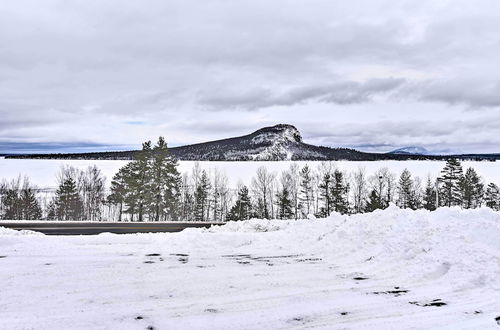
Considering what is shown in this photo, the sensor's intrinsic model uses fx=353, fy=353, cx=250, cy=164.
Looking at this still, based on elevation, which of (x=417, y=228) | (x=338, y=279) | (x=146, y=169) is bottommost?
(x=338, y=279)

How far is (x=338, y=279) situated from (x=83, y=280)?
228 inches

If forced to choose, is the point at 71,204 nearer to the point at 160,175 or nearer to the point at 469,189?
the point at 160,175

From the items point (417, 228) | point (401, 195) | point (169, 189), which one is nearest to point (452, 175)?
point (401, 195)

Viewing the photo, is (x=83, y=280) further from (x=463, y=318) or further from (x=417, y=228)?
(x=417, y=228)

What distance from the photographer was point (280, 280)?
8141 millimetres

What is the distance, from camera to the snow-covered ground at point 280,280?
564 cm

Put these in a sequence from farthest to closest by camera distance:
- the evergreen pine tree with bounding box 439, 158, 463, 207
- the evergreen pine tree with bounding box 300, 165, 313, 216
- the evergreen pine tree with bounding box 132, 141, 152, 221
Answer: the evergreen pine tree with bounding box 300, 165, 313, 216 → the evergreen pine tree with bounding box 439, 158, 463, 207 → the evergreen pine tree with bounding box 132, 141, 152, 221

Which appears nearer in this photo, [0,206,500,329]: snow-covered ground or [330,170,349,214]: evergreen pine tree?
[0,206,500,329]: snow-covered ground

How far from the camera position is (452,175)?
2254 inches

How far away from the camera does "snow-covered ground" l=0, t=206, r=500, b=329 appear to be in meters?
5.64

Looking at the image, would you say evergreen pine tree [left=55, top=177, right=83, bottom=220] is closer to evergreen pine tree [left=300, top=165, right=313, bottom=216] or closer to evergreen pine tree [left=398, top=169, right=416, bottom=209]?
evergreen pine tree [left=300, top=165, right=313, bottom=216]

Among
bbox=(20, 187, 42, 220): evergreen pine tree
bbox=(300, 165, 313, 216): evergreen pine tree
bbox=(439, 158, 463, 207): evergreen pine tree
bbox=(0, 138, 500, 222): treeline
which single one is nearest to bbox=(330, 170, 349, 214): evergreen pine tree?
bbox=(0, 138, 500, 222): treeline

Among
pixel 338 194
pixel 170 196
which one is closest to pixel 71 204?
pixel 170 196

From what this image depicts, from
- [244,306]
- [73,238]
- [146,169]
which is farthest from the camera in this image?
[146,169]
